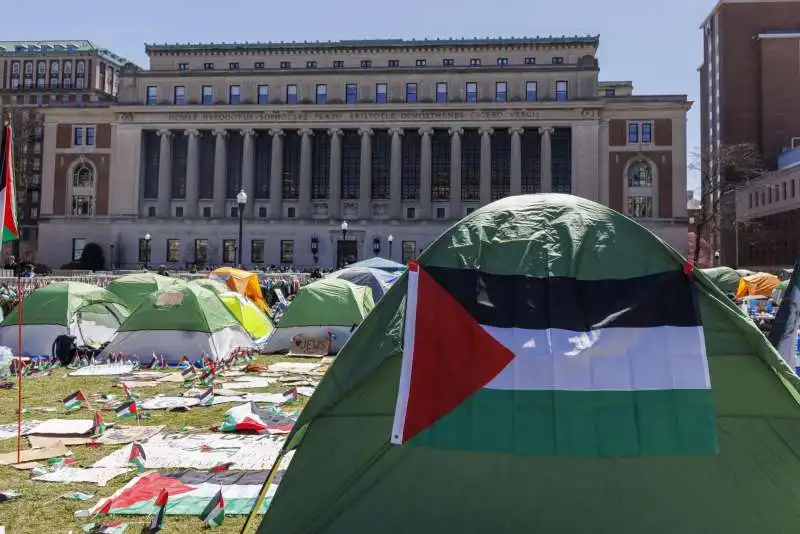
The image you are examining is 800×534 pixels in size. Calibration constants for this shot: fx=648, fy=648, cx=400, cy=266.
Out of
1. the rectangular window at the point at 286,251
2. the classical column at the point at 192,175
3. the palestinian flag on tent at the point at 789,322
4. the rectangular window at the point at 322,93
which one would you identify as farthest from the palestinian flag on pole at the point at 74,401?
the rectangular window at the point at 322,93

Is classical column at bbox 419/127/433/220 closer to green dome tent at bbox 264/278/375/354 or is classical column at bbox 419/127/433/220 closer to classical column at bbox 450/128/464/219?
classical column at bbox 450/128/464/219

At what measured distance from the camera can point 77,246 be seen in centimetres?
6744

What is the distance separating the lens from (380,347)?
4980 millimetres

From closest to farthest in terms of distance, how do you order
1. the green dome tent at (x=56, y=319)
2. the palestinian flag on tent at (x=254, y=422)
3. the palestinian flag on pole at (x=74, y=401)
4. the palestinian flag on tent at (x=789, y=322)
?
the palestinian flag on tent at (x=789, y=322) → the palestinian flag on tent at (x=254, y=422) → the palestinian flag on pole at (x=74, y=401) → the green dome tent at (x=56, y=319)

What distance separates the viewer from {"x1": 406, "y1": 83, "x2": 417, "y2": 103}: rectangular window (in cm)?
6544

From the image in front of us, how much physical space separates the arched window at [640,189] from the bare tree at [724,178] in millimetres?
4528

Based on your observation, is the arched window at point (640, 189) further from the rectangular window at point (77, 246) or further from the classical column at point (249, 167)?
the rectangular window at point (77, 246)

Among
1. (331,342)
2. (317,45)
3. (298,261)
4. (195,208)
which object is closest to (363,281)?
(331,342)

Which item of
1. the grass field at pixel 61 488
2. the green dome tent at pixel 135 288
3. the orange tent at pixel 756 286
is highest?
the orange tent at pixel 756 286

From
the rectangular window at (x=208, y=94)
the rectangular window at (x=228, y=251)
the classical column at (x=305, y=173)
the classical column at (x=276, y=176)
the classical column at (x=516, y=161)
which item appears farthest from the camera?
the rectangular window at (x=208, y=94)

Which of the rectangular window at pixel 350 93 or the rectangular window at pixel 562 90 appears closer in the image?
the rectangular window at pixel 562 90

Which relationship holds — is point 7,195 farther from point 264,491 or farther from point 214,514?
point 264,491

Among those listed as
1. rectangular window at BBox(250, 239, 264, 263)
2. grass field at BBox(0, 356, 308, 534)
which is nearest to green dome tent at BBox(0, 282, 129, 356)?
grass field at BBox(0, 356, 308, 534)

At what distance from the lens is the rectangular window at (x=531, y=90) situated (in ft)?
210
